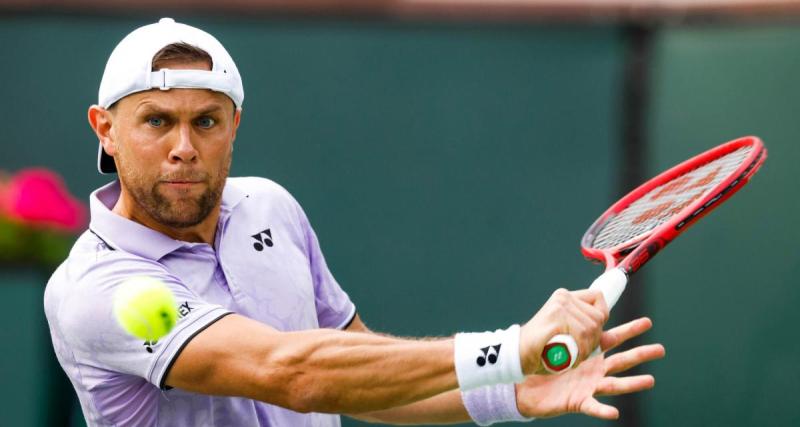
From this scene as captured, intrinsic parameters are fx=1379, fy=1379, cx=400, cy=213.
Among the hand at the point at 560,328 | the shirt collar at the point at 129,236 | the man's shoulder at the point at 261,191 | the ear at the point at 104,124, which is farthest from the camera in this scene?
the man's shoulder at the point at 261,191

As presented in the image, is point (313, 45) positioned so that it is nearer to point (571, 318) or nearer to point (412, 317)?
point (412, 317)

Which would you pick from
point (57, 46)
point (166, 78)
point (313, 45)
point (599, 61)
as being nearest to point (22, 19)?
point (57, 46)

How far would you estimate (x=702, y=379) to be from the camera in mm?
5988

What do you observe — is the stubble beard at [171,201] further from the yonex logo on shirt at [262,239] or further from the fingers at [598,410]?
the fingers at [598,410]

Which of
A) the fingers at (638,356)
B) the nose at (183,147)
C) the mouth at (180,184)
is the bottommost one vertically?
the fingers at (638,356)

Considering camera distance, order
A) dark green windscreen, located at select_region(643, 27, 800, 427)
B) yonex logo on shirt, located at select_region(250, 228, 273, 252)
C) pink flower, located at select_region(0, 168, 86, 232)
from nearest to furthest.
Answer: yonex logo on shirt, located at select_region(250, 228, 273, 252) → pink flower, located at select_region(0, 168, 86, 232) → dark green windscreen, located at select_region(643, 27, 800, 427)

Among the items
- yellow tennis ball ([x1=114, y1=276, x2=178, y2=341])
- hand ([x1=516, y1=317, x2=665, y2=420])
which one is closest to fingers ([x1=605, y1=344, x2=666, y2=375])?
hand ([x1=516, y1=317, x2=665, y2=420])

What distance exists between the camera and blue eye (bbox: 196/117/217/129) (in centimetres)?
338

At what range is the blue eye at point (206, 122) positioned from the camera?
3379 mm

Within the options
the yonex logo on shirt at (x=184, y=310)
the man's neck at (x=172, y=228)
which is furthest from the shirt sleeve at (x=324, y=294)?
the yonex logo on shirt at (x=184, y=310)

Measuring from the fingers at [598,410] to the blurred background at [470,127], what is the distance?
2.75m

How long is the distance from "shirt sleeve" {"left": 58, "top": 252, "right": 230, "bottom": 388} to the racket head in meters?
1.09

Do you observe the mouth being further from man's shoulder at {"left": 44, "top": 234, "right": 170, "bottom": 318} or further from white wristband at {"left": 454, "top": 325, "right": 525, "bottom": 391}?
white wristband at {"left": 454, "top": 325, "right": 525, "bottom": 391}

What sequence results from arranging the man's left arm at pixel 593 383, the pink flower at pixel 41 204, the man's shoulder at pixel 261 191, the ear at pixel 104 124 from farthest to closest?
the pink flower at pixel 41 204
the man's shoulder at pixel 261 191
the ear at pixel 104 124
the man's left arm at pixel 593 383
